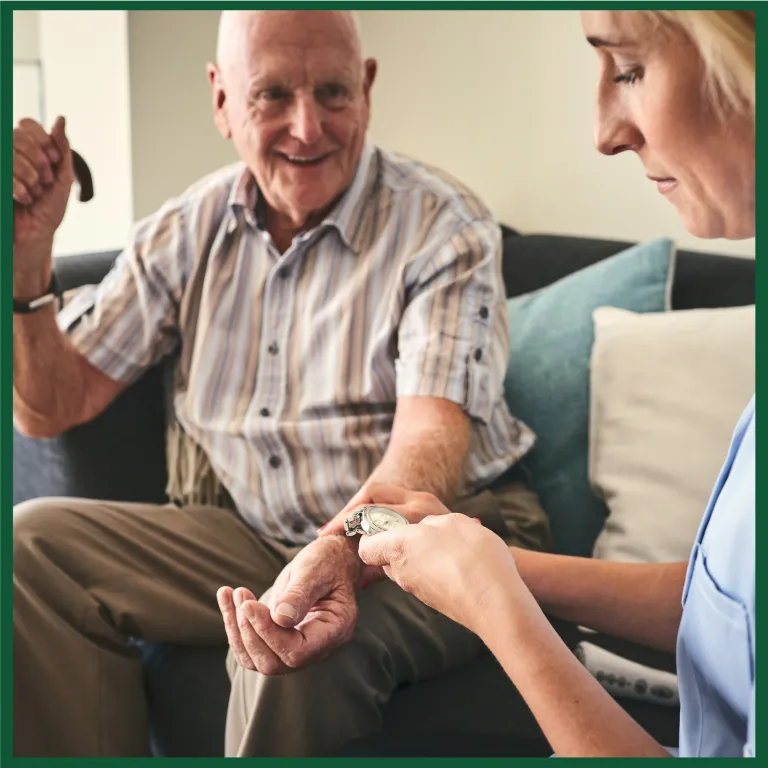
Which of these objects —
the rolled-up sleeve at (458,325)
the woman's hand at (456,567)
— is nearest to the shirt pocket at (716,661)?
the woman's hand at (456,567)

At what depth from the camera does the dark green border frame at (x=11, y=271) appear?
695 mm

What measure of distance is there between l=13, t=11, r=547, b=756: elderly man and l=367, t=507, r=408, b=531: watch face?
23cm

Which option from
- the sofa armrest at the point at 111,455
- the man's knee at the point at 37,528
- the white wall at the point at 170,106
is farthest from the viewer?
the white wall at the point at 170,106

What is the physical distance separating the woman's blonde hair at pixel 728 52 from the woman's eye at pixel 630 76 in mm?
41

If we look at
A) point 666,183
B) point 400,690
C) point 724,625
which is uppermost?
point 666,183

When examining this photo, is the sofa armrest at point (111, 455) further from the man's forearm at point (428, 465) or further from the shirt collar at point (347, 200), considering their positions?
the man's forearm at point (428, 465)

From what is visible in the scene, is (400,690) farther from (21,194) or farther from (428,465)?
(21,194)

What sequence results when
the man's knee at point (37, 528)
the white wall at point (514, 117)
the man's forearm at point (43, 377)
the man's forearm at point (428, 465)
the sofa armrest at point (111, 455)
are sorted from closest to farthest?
the man's forearm at point (428, 465), the man's knee at point (37, 528), the man's forearm at point (43, 377), the sofa armrest at point (111, 455), the white wall at point (514, 117)

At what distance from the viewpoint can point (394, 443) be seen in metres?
1.21

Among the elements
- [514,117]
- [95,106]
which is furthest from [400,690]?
[95,106]

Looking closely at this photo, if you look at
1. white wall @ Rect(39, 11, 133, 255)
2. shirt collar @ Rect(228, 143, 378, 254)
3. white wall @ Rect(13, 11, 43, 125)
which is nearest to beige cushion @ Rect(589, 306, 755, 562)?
shirt collar @ Rect(228, 143, 378, 254)

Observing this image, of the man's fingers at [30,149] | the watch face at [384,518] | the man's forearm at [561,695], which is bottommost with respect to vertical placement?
the man's forearm at [561,695]

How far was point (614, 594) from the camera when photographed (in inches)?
34.7

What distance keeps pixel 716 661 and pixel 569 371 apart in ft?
2.69
